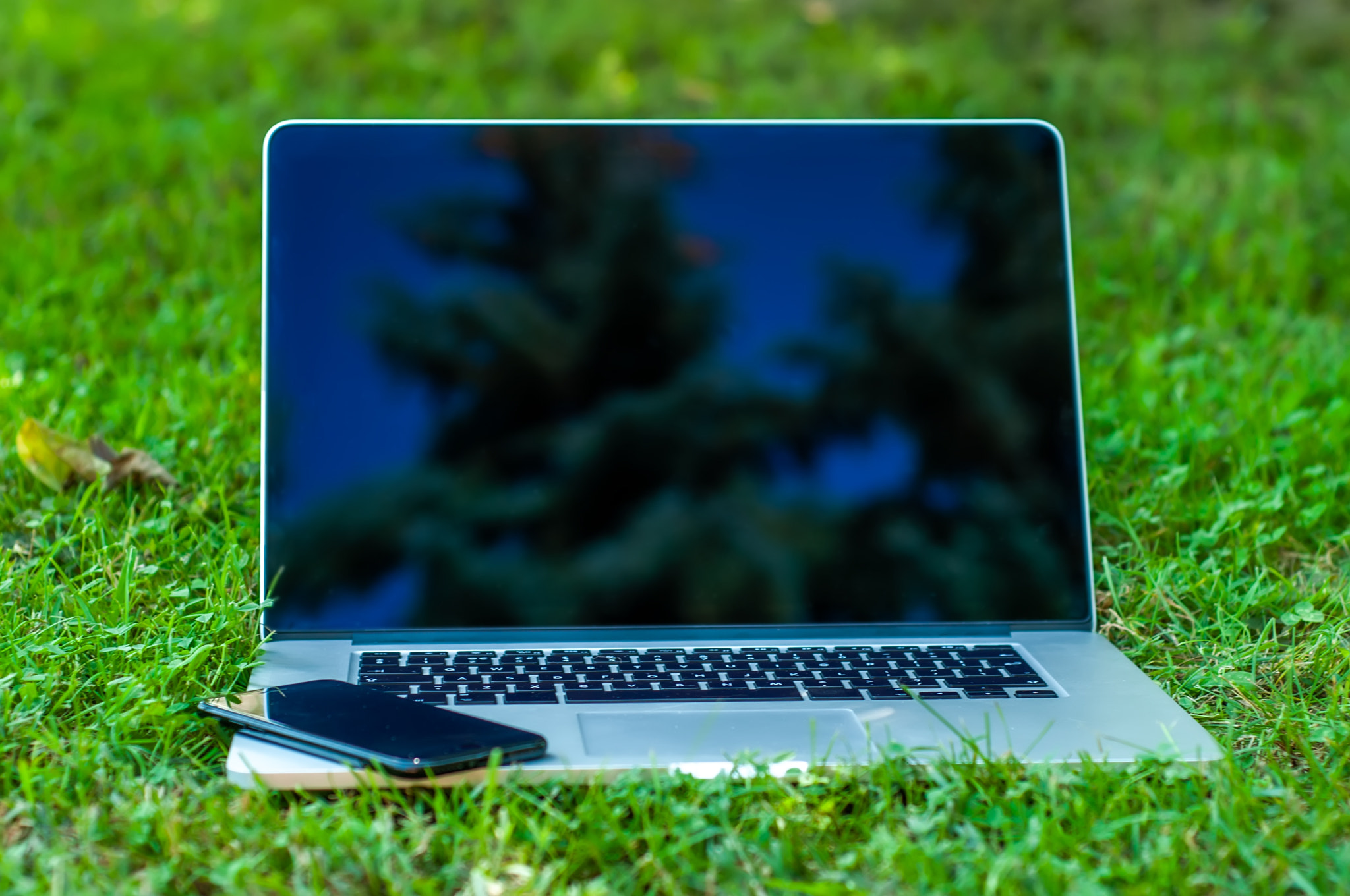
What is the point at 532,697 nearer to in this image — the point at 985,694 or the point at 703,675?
the point at 703,675

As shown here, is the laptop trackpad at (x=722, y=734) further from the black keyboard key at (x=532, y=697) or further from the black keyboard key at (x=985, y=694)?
the black keyboard key at (x=985, y=694)

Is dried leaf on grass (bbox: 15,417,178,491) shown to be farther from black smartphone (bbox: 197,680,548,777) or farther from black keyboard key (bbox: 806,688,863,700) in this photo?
black keyboard key (bbox: 806,688,863,700)

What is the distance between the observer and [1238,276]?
3.29m

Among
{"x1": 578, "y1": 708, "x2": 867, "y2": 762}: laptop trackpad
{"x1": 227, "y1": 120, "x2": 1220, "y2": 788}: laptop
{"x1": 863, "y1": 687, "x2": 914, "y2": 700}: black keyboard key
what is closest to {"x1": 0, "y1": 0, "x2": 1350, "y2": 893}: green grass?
{"x1": 578, "y1": 708, "x2": 867, "y2": 762}: laptop trackpad

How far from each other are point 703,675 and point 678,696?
0.08 m

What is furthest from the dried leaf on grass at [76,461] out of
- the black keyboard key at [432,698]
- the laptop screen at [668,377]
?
the black keyboard key at [432,698]

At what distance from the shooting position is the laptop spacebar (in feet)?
5.08

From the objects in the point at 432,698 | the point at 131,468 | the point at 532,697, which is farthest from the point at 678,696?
the point at 131,468

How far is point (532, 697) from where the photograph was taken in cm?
154

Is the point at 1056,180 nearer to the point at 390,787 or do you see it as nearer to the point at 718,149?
the point at 718,149

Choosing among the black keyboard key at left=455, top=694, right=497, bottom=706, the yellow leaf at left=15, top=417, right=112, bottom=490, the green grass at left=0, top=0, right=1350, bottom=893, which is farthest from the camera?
the yellow leaf at left=15, top=417, right=112, bottom=490

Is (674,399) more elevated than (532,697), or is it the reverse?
(674,399)

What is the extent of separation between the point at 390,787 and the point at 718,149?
1.08m

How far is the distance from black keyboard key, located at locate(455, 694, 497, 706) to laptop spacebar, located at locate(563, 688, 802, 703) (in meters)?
0.09
